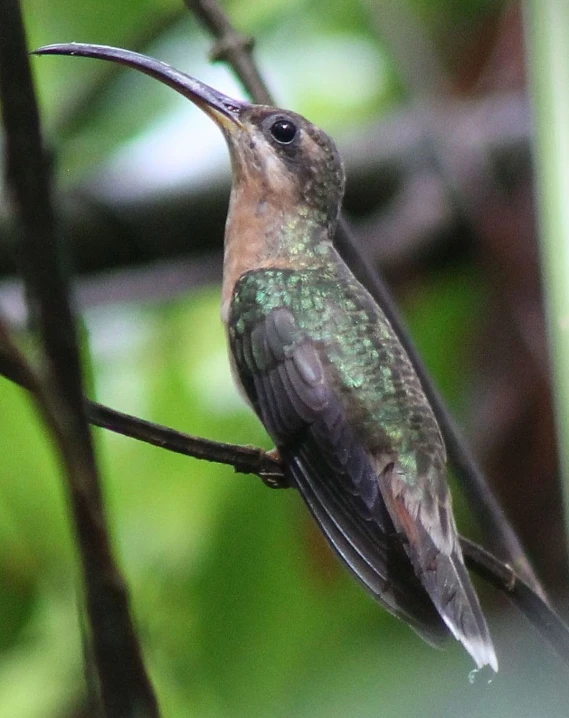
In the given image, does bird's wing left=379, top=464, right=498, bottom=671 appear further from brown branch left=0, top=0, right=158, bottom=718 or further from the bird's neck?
brown branch left=0, top=0, right=158, bottom=718

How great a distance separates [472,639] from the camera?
63.7 inches

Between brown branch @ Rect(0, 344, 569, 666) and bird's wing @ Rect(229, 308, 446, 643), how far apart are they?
0.25 feet

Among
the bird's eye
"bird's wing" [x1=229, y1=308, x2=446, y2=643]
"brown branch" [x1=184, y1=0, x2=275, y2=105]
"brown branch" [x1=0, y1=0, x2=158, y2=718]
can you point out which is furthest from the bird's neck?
"brown branch" [x1=0, y1=0, x2=158, y2=718]

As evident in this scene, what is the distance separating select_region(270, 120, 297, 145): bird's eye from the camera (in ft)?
7.77

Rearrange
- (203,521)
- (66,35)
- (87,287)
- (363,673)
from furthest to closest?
(87,287) → (66,35) → (203,521) → (363,673)

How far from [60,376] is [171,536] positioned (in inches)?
75.9

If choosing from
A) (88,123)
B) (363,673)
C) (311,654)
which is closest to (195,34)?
(88,123)

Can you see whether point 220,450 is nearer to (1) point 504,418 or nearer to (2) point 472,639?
(2) point 472,639

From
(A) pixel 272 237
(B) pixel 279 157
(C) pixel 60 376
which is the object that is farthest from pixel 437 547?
(C) pixel 60 376

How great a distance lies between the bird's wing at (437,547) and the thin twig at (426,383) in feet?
0.18

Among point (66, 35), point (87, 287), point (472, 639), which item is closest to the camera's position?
point (472, 639)

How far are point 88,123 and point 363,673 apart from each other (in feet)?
7.55

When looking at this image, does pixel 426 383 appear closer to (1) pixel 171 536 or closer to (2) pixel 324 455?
(2) pixel 324 455

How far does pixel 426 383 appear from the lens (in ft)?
6.84
